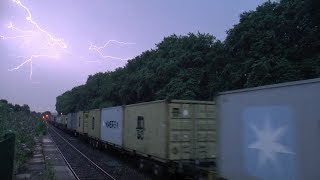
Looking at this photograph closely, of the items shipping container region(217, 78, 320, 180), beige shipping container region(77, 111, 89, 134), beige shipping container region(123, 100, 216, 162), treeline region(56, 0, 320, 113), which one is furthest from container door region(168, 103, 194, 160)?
beige shipping container region(77, 111, 89, 134)

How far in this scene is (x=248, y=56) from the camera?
33531 millimetres

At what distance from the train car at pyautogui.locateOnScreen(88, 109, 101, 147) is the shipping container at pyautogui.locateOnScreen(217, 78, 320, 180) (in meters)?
23.3

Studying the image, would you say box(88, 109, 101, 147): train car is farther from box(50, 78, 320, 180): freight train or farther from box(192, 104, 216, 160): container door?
box(192, 104, 216, 160): container door

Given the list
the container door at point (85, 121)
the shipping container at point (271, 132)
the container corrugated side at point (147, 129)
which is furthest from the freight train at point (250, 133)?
the container door at point (85, 121)

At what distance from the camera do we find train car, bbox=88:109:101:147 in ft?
107

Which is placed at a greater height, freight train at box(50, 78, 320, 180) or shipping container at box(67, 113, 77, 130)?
shipping container at box(67, 113, 77, 130)

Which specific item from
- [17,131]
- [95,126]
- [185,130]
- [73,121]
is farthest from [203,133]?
[73,121]

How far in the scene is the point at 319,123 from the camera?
6949 mm

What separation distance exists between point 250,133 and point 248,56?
25.6 meters

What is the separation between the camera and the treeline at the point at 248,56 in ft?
98.4

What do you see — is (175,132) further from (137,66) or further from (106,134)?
(137,66)

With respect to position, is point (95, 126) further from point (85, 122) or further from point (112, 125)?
point (112, 125)

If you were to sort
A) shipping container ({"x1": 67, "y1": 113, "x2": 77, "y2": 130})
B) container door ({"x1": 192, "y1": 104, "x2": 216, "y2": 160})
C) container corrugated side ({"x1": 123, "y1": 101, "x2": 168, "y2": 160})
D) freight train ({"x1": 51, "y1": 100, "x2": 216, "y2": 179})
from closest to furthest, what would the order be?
freight train ({"x1": 51, "y1": 100, "x2": 216, "y2": 179}) → container door ({"x1": 192, "y1": 104, "x2": 216, "y2": 160}) → container corrugated side ({"x1": 123, "y1": 101, "x2": 168, "y2": 160}) → shipping container ({"x1": 67, "y1": 113, "x2": 77, "y2": 130})

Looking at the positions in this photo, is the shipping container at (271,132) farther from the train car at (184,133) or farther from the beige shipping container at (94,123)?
the beige shipping container at (94,123)
